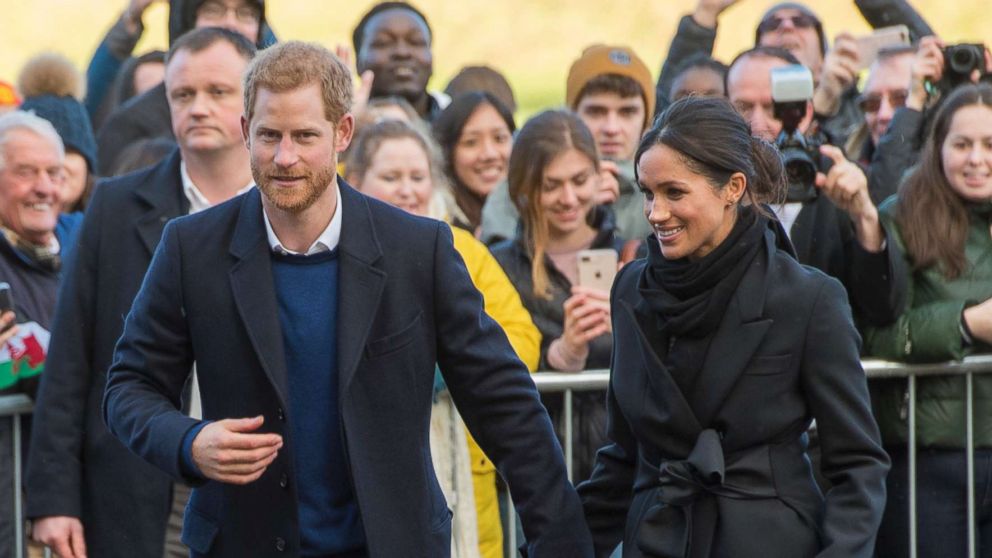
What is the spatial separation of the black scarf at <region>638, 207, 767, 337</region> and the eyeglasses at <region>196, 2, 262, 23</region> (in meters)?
3.60

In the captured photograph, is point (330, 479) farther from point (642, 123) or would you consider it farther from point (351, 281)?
point (642, 123)

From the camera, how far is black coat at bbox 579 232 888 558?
12.1 feet

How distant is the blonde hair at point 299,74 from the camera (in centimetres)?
355

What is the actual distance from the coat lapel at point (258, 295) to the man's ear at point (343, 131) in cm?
23

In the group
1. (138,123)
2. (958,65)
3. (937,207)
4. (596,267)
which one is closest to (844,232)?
(937,207)

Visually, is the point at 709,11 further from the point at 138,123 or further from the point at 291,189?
the point at 291,189

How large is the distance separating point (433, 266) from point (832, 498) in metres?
0.99

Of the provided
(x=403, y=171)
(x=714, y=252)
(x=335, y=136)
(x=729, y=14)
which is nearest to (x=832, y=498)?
(x=714, y=252)

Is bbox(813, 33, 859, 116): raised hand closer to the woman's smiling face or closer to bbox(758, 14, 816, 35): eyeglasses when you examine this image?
bbox(758, 14, 816, 35): eyeglasses

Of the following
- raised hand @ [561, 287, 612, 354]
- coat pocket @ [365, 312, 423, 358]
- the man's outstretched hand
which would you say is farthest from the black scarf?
raised hand @ [561, 287, 612, 354]

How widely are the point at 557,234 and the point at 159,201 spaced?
1470 millimetres

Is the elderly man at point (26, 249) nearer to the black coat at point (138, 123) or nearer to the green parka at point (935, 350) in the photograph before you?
the black coat at point (138, 123)

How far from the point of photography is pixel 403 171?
5586 millimetres

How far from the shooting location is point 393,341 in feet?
11.9
